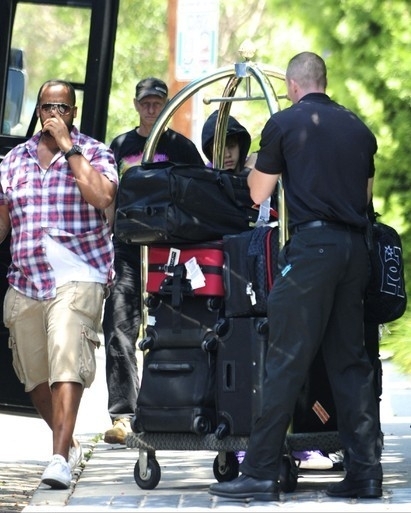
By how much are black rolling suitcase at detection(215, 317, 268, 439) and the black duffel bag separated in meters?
0.46

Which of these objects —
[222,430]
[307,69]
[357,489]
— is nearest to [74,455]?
[222,430]

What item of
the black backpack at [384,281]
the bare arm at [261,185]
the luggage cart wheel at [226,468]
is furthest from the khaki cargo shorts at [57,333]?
the black backpack at [384,281]

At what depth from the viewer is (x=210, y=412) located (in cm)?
771

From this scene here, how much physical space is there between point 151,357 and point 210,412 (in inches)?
17.1

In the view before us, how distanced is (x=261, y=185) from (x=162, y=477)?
6.32ft

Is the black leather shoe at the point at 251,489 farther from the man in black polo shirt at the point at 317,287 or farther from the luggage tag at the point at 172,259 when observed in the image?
the luggage tag at the point at 172,259

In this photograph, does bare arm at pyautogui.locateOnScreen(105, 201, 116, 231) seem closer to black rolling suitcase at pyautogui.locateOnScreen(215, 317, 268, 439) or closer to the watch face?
the watch face

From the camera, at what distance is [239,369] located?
24.9 feet

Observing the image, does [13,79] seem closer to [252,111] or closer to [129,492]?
[129,492]

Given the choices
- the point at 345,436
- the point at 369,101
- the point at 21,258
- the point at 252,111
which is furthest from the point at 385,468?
the point at 252,111

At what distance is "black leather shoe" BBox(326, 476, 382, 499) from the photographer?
24.1 feet

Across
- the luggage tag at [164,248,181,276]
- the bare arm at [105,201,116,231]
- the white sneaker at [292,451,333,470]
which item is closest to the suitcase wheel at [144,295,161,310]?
the luggage tag at [164,248,181,276]

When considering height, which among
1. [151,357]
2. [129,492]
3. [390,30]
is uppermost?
[390,30]

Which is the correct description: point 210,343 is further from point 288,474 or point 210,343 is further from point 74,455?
point 74,455
